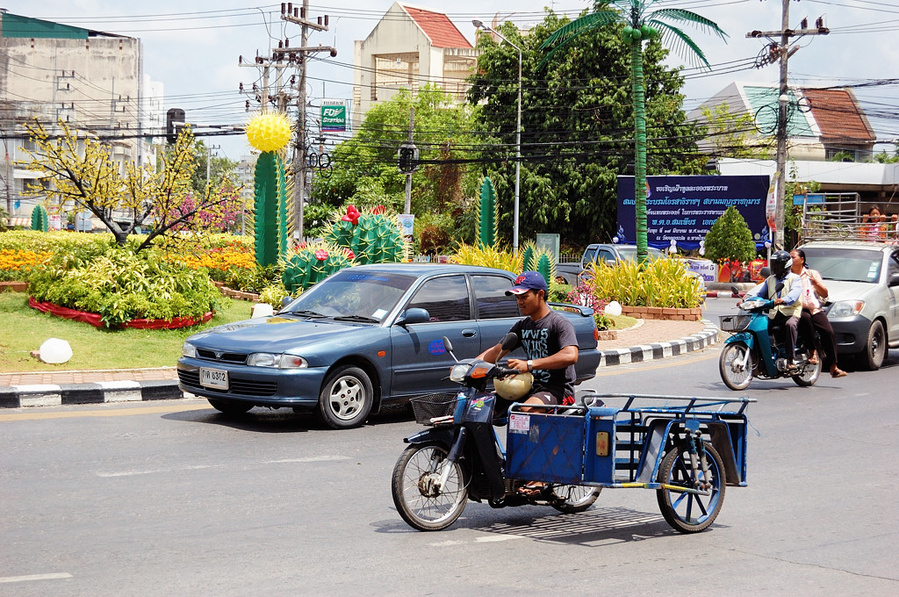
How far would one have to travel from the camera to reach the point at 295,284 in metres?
18.6

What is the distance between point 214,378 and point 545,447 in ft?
14.7

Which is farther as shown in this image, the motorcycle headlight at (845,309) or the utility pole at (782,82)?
the utility pole at (782,82)

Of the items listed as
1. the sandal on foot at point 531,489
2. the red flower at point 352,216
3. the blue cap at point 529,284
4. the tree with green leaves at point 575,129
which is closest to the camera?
the sandal on foot at point 531,489

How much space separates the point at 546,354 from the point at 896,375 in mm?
10491

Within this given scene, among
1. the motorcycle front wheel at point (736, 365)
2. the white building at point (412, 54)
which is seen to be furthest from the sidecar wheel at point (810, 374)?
the white building at point (412, 54)

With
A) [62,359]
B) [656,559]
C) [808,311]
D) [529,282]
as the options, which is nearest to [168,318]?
[62,359]

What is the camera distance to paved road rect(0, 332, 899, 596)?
5320 millimetres

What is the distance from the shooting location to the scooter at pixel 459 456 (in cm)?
617

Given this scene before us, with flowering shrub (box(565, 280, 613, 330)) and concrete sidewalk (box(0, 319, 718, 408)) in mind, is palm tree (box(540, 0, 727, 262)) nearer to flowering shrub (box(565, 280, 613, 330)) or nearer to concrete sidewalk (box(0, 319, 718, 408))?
flowering shrub (box(565, 280, 613, 330))

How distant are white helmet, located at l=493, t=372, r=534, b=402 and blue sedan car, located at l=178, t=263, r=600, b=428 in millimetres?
3574

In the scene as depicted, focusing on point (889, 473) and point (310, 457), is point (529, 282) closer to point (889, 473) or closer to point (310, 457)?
point (310, 457)

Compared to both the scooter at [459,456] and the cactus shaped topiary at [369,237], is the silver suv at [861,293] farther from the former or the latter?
the scooter at [459,456]

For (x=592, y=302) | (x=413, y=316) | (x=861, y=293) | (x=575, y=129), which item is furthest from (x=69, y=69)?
(x=413, y=316)

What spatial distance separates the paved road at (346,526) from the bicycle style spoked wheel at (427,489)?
0.10 meters
